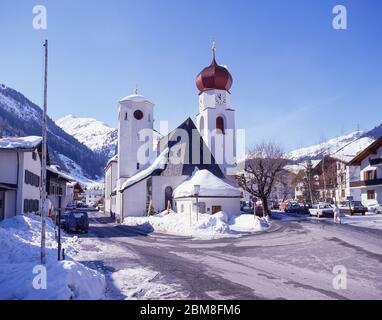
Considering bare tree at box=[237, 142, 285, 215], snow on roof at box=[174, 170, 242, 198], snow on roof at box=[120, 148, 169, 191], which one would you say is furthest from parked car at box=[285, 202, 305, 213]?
snow on roof at box=[120, 148, 169, 191]

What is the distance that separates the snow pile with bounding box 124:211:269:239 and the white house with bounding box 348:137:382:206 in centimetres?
2640

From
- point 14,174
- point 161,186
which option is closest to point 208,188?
point 161,186

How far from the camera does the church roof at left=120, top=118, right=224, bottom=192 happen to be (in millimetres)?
40469

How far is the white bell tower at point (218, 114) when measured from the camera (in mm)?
51625

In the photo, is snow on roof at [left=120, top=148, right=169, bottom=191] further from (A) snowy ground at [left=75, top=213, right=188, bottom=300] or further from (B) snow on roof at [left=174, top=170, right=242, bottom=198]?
(A) snowy ground at [left=75, top=213, right=188, bottom=300]

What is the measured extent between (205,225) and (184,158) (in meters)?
14.9

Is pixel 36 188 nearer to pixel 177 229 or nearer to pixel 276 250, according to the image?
pixel 177 229

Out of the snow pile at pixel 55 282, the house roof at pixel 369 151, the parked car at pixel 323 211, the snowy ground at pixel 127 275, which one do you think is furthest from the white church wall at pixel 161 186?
the snow pile at pixel 55 282

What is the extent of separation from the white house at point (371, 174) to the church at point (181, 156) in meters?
18.3

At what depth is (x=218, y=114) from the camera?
52.3 m

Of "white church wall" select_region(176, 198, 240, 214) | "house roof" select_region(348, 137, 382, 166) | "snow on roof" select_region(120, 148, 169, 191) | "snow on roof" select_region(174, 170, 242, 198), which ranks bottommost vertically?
"white church wall" select_region(176, 198, 240, 214)
